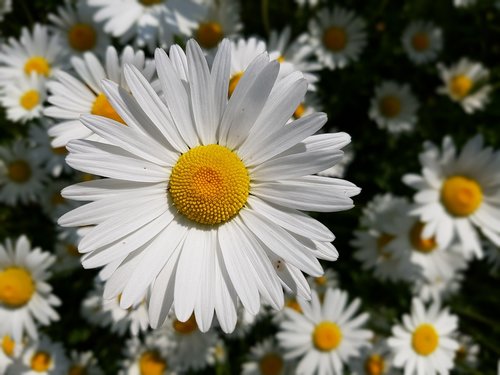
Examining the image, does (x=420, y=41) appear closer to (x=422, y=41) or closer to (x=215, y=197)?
(x=422, y=41)

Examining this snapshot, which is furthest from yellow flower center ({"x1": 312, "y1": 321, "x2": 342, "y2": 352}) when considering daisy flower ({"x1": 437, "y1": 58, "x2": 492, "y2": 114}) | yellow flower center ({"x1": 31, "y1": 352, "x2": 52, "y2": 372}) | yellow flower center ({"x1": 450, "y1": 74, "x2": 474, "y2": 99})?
yellow flower center ({"x1": 450, "y1": 74, "x2": 474, "y2": 99})

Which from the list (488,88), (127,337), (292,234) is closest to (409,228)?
(488,88)

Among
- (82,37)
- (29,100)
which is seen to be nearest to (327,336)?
(29,100)

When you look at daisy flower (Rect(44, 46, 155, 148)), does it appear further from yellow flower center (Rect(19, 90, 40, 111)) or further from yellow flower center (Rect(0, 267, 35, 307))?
yellow flower center (Rect(0, 267, 35, 307))

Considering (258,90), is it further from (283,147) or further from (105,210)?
(105,210)

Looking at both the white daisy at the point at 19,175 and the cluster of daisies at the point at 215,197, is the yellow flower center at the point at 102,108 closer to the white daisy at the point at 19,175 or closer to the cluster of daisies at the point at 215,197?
the cluster of daisies at the point at 215,197

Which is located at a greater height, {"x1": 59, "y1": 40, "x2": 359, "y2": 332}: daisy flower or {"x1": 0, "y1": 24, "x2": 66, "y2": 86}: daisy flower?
{"x1": 0, "y1": 24, "x2": 66, "y2": 86}: daisy flower

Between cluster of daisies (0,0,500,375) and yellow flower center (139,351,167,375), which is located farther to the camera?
yellow flower center (139,351,167,375)
